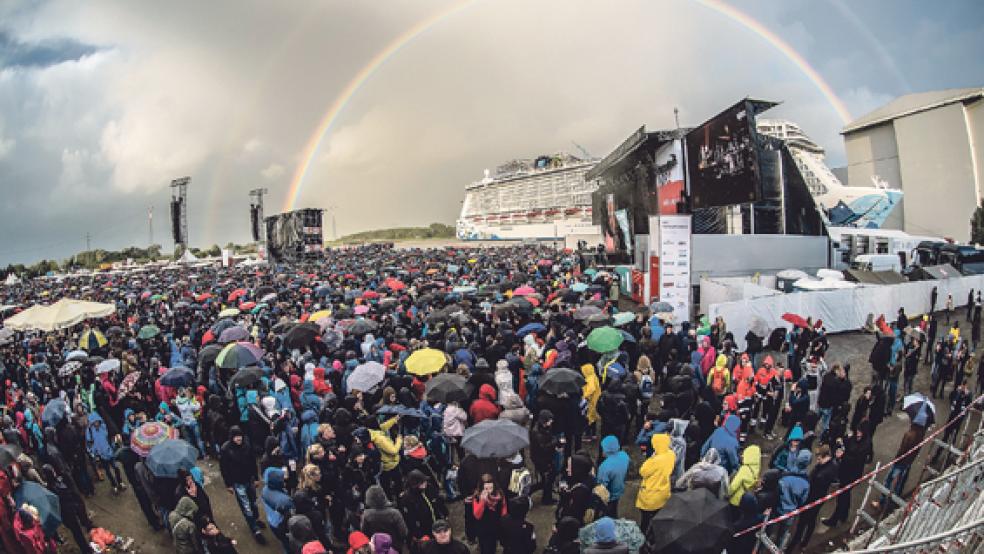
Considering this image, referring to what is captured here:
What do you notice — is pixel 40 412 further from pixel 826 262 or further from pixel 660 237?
pixel 826 262

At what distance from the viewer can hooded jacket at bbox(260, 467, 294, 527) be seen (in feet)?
14.7

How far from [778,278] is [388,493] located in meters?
15.9

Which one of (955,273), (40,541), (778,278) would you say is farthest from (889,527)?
(955,273)

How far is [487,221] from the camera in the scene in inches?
3612

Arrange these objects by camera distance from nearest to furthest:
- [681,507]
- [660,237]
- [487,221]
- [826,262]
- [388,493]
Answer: [681,507] < [388,493] < [660,237] < [826,262] < [487,221]

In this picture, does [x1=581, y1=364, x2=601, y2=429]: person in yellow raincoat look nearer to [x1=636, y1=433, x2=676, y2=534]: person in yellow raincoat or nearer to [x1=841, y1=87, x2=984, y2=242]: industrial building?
[x1=636, y1=433, x2=676, y2=534]: person in yellow raincoat

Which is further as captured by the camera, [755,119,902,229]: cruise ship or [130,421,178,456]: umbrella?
[755,119,902,229]: cruise ship

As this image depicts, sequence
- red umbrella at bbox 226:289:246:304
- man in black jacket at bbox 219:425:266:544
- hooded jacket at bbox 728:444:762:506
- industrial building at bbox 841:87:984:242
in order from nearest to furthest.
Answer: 1. hooded jacket at bbox 728:444:762:506
2. man in black jacket at bbox 219:425:266:544
3. red umbrella at bbox 226:289:246:304
4. industrial building at bbox 841:87:984:242

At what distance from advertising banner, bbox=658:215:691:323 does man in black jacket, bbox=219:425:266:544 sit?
12.3 metres

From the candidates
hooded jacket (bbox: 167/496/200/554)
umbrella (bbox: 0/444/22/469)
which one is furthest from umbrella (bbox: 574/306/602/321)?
umbrella (bbox: 0/444/22/469)

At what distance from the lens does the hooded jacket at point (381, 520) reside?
3.92m

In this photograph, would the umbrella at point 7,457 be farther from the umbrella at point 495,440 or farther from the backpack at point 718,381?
the backpack at point 718,381

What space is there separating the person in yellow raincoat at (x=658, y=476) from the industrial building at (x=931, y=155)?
52.9 meters

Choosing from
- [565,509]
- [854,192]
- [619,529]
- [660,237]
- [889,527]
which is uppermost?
[854,192]
